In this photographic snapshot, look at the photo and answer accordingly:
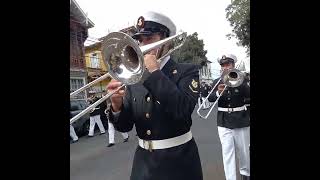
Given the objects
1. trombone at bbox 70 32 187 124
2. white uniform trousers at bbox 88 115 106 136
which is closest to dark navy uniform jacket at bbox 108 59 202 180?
trombone at bbox 70 32 187 124

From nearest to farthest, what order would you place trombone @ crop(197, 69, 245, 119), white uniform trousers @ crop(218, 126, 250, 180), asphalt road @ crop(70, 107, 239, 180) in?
white uniform trousers @ crop(218, 126, 250, 180) < trombone @ crop(197, 69, 245, 119) < asphalt road @ crop(70, 107, 239, 180)

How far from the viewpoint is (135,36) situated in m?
2.13

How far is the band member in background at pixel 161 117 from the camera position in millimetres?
2027

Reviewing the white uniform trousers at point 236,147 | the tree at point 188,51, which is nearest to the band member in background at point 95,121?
the tree at point 188,51

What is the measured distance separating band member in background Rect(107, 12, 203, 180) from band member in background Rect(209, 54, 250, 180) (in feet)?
6.61

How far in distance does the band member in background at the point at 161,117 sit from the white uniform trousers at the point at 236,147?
1989 millimetres

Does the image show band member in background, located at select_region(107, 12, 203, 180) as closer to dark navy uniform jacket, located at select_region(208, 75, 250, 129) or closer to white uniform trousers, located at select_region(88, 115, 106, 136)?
dark navy uniform jacket, located at select_region(208, 75, 250, 129)

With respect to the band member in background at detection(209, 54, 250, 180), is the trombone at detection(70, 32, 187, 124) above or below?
above

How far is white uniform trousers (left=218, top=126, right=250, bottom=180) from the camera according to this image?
163 inches

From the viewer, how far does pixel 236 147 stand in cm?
427

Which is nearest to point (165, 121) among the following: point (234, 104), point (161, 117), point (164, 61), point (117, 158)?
point (161, 117)

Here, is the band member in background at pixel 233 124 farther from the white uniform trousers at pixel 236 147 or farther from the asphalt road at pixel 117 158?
the asphalt road at pixel 117 158

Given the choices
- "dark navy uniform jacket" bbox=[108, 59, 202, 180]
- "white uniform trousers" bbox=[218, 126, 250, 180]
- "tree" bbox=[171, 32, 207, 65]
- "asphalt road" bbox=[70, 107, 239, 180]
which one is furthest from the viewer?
"asphalt road" bbox=[70, 107, 239, 180]
